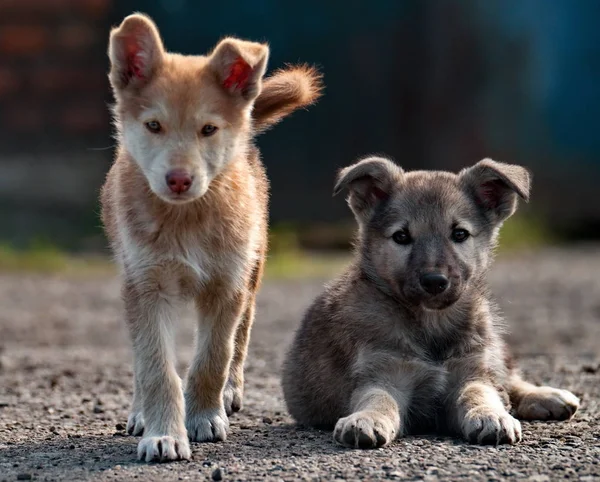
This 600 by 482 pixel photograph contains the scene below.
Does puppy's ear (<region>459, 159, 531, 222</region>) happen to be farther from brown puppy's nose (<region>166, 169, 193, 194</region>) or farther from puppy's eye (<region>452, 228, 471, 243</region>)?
brown puppy's nose (<region>166, 169, 193, 194</region>)

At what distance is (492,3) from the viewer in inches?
559

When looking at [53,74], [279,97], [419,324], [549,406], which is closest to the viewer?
[419,324]

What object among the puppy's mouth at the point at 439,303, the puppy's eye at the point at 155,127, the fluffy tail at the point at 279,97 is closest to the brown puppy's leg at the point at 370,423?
the puppy's mouth at the point at 439,303

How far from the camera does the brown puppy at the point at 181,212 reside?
4.79 metres

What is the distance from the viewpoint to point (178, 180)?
184 inches

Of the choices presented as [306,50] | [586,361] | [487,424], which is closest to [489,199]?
[487,424]

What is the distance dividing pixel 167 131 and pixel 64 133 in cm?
932

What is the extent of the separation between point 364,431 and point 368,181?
4.68 feet

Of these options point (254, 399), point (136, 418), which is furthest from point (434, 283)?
point (254, 399)

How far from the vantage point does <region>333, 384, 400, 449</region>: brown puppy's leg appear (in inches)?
182

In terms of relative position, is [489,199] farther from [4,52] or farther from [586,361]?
[4,52]

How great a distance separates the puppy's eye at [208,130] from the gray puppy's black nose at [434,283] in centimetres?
112

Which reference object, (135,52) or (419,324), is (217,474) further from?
(135,52)

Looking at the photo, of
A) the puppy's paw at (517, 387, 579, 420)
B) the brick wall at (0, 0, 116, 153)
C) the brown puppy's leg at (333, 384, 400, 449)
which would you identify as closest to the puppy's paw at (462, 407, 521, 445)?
the brown puppy's leg at (333, 384, 400, 449)
